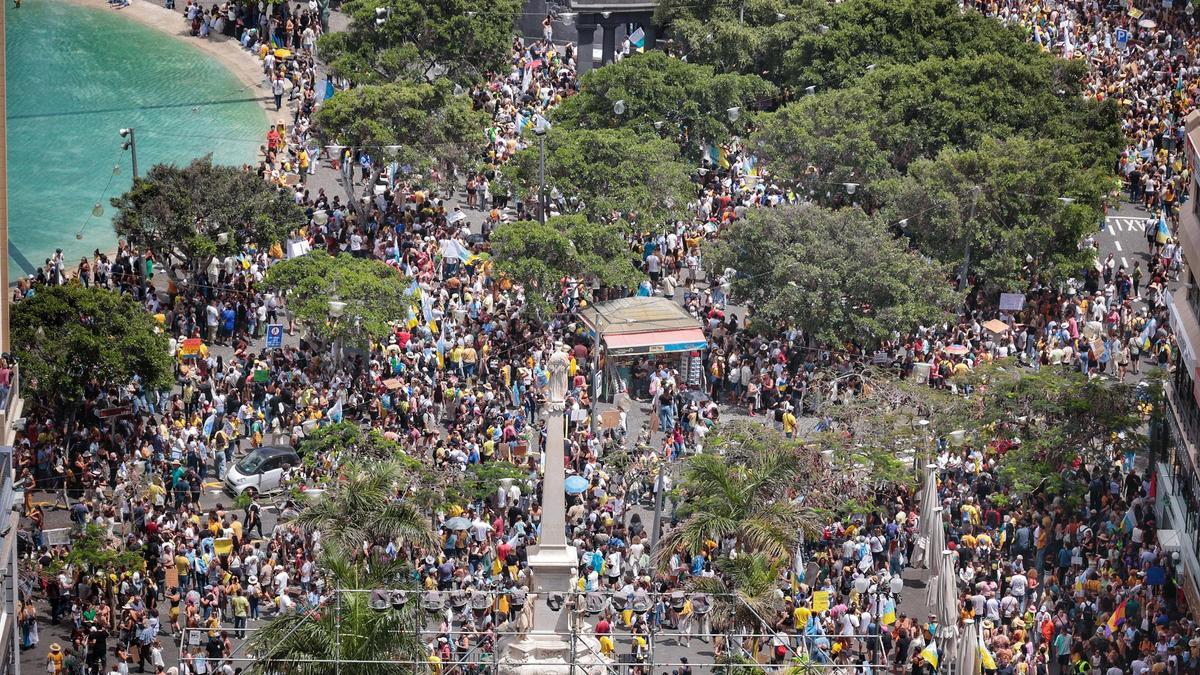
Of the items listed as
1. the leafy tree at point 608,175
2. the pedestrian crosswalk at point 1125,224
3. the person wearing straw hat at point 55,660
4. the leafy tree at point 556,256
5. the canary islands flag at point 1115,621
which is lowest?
the person wearing straw hat at point 55,660

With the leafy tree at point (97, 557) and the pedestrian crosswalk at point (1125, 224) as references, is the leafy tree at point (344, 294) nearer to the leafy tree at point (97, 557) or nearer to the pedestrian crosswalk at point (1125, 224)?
the leafy tree at point (97, 557)

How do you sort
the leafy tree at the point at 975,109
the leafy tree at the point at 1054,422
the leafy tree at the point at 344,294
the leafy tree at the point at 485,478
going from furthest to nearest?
the leafy tree at the point at 975,109
the leafy tree at the point at 344,294
the leafy tree at the point at 1054,422
the leafy tree at the point at 485,478

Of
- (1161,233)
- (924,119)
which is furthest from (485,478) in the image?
(1161,233)

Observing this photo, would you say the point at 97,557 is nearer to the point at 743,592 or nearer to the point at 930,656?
the point at 743,592

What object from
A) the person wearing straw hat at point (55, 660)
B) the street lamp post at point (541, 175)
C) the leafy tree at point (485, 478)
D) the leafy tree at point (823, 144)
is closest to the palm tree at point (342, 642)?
the person wearing straw hat at point (55, 660)

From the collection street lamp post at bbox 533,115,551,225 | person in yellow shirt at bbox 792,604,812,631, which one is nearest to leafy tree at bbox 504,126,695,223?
street lamp post at bbox 533,115,551,225

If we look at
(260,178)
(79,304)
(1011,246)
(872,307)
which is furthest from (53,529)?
(1011,246)

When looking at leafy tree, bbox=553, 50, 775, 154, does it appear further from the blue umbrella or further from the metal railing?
the metal railing
